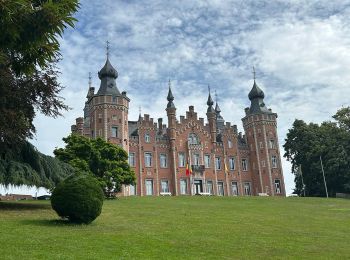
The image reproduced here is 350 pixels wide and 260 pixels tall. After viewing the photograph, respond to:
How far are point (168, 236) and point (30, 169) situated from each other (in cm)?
956

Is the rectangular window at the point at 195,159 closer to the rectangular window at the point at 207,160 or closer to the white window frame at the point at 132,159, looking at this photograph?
the rectangular window at the point at 207,160

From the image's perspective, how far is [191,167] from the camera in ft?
207

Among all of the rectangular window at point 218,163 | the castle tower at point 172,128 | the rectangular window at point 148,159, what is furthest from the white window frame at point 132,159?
Result: the rectangular window at point 218,163

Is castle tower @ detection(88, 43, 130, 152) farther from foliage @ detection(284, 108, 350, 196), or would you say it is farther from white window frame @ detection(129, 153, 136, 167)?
foliage @ detection(284, 108, 350, 196)

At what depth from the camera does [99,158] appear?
39.3 metres

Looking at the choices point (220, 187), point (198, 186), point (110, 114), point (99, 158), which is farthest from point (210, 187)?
point (99, 158)

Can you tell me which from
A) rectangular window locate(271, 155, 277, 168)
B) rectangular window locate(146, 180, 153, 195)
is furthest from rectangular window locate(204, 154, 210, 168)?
rectangular window locate(271, 155, 277, 168)

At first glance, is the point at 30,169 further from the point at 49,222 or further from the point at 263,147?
the point at 263,147

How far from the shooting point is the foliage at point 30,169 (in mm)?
22469

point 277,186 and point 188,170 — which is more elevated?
point 188,170

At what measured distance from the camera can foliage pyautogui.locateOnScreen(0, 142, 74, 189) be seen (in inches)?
885

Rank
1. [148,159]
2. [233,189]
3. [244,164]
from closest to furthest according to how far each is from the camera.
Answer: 1. [148,159]
2. [233,189]
3. [244,164]

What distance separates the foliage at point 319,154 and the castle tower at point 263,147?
2.83 metres

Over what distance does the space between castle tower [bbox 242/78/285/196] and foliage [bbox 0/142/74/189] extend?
Answer: 145 ft
